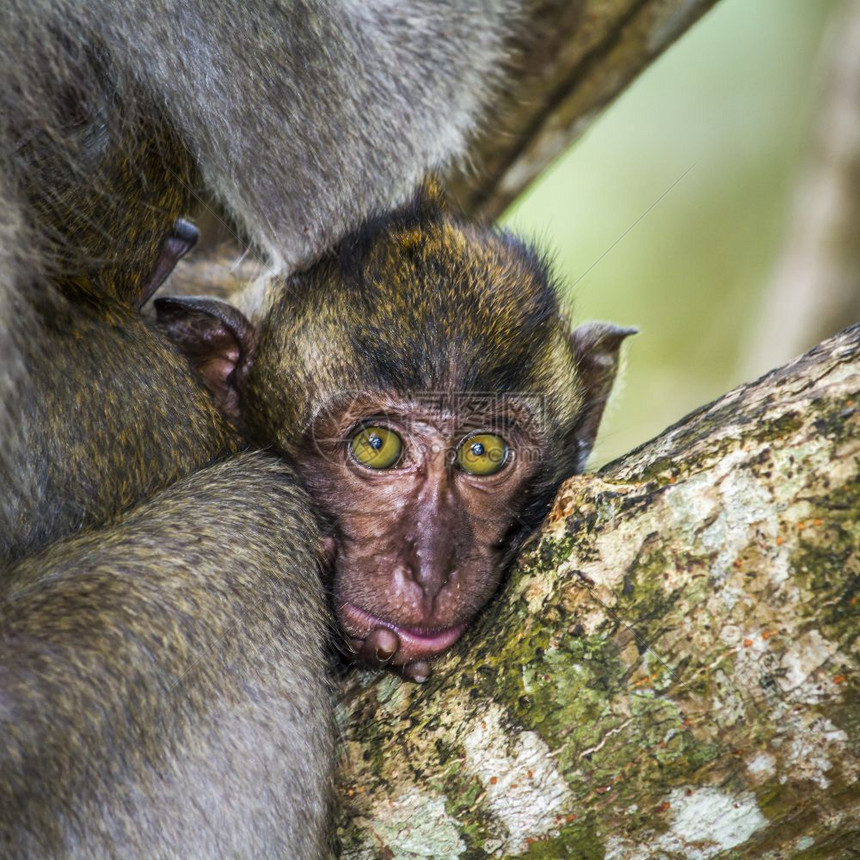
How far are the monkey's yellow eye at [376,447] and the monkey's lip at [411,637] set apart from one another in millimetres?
338

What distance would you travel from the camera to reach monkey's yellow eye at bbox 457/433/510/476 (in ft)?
7.93

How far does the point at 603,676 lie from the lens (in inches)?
70.1

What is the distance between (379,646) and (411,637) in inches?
2.4

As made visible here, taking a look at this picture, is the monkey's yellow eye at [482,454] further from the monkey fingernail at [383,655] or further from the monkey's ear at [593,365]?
the monkey fingernail at [383,655]

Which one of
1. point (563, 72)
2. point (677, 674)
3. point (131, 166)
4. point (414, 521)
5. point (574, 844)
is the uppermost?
A: point (563, 72)

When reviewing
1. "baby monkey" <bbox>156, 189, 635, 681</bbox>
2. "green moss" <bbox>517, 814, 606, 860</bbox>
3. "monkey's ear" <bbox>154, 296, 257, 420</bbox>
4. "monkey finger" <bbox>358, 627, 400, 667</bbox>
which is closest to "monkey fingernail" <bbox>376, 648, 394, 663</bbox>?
"monkey finger" <bbox>358, 627, 400, 667</bbox>

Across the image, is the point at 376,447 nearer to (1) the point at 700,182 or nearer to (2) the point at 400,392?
(2) the point at 400,392

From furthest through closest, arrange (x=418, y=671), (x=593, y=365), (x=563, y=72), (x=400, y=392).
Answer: (x=563, y=72)
(x=593, y=365)
(x=400, y=392)
(x=418, y=671)

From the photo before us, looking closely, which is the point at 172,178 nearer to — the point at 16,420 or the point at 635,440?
the point at 16,420

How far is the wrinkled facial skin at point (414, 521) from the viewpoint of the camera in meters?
2.14

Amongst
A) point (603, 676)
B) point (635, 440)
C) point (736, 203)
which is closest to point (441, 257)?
point (603, 676)

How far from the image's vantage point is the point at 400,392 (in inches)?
94.2

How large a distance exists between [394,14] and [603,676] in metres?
1.68

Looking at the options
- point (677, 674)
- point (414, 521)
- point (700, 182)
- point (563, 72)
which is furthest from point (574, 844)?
point (700, 182)
